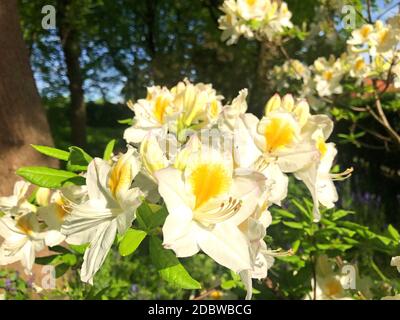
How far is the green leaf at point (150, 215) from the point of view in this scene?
94cm

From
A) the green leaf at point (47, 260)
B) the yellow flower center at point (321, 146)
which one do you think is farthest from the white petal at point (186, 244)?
the green leaf at point (47, 260)

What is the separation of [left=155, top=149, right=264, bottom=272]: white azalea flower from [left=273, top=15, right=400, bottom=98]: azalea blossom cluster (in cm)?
139

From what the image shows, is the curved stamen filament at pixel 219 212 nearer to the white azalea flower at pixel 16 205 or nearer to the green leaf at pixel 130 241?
the green leaf at pixel 130 241

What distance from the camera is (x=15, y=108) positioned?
3.15 meters

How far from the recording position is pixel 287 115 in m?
1.07

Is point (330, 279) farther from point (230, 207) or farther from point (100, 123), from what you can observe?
point (100, 123)

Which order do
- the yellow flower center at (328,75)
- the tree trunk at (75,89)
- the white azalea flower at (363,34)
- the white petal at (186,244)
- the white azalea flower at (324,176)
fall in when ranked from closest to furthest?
the white petal at (186,244)
the white azalea flower at (324,176)
the white azalea flower at (363,34)
the yellow flower center at (328,75)
the tree trunk at (75,89)

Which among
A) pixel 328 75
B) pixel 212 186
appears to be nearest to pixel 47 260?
pixel 212 186

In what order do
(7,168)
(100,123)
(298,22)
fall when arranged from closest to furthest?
(7,168), (298,22), (100,123)

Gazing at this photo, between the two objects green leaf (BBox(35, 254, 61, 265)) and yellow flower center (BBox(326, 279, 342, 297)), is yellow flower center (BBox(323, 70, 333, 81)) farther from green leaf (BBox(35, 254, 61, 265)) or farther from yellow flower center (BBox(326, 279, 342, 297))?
green leaf (BBox(35, 254, 61, 265))

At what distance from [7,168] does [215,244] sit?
8.16 ft

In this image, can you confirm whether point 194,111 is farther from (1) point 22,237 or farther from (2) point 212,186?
(1) point 22,237

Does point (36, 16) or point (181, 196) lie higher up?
point (36, 16)
